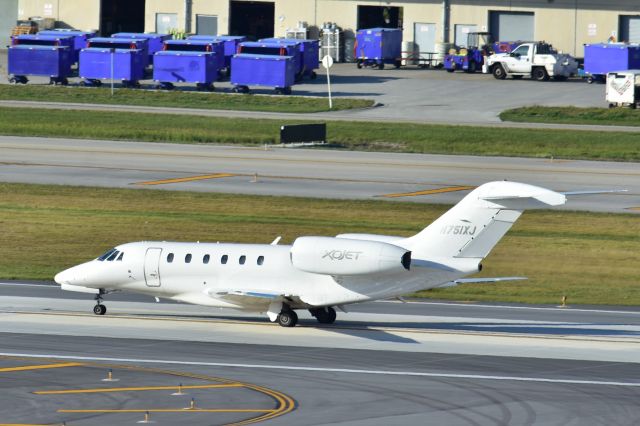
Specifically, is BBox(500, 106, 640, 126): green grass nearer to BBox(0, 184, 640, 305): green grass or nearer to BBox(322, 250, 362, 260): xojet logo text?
BBox(0, 184, 640, 305): green grass

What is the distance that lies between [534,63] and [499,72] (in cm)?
283

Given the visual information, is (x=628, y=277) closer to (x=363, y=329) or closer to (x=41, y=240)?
(x=363, y=329)

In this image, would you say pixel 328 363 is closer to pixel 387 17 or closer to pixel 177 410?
pixel 177 410

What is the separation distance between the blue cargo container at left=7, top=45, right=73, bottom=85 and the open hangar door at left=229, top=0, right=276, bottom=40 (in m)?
24.9

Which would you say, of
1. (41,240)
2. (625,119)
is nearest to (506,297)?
(41,240)

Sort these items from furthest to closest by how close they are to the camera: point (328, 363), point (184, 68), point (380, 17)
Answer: point (380, 17), point (184, 68), point (328, 363)

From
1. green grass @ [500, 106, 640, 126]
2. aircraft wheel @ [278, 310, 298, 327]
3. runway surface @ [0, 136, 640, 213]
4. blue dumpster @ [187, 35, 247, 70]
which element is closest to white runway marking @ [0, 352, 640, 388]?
aircraft wheel @ [278, 310, 298, 327]

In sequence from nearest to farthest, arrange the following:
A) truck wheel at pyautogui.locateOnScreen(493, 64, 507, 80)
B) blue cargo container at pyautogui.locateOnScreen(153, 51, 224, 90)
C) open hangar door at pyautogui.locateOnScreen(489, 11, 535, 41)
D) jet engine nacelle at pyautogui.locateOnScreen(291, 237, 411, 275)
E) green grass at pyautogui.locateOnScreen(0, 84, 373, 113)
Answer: jet engine nacelle at pyautogui.locateOnScreen(291, 237, 411, 275)
green grass at pyautogui.locateOnScreen(0, 84, 373, 113)
blue cargo container at pyautogui.locateOnScreen(153, 51, 224, 90)
truck wheel at pyautogui.locateOnScreen(493, 64, 507, 80)
open hangar door at pyautogui.locateOnScreen(489, 11, 535, 41)

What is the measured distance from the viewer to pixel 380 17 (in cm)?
12256

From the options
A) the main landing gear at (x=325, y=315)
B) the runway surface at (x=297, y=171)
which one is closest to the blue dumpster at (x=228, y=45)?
the runway surface at (x=297, y=171)

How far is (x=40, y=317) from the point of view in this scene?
40406 mm

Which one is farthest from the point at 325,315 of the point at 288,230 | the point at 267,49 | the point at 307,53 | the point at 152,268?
the point at 307,53

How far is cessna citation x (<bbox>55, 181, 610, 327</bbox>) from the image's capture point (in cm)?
3638

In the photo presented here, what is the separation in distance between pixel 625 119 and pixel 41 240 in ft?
153
